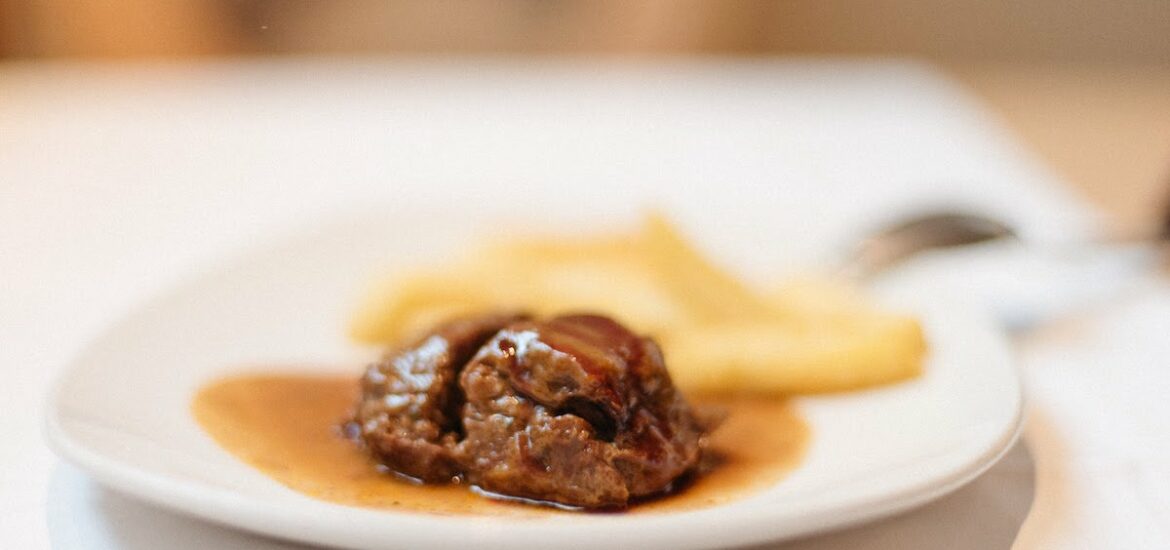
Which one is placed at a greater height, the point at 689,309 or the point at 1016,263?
the point at 689,309

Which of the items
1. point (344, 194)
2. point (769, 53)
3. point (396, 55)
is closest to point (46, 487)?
point (344, 194)

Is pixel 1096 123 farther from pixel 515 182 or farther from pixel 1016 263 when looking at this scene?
pixel 515 182

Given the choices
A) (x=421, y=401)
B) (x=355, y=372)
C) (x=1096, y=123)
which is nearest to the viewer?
(x=421, y=401)

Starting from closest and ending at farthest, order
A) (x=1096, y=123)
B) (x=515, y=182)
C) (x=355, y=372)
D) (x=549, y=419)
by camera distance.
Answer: (x=549, y=419), (x=355, y=372), (x=515, y=182), (x=1096, y=123)

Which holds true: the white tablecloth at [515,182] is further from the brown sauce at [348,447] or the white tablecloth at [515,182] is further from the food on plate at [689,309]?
the food on plate at [689,309]

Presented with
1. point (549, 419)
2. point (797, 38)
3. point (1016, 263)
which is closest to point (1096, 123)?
point (797, 38)

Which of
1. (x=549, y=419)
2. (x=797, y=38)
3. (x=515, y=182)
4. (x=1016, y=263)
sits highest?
(x=797, y=38)

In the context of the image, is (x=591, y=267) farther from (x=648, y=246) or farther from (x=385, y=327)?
(x=385, y=327)
